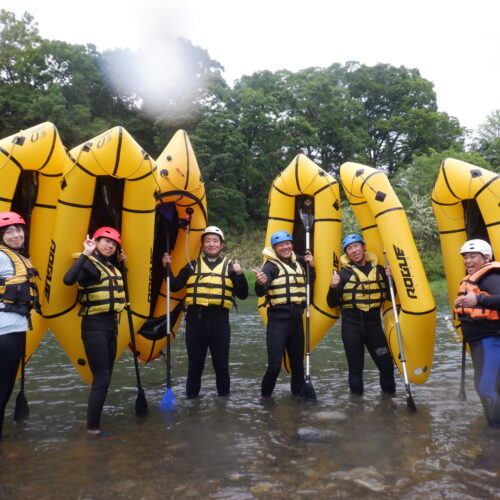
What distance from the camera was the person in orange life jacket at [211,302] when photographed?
4734mm

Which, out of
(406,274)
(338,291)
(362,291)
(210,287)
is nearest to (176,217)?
(210,287)

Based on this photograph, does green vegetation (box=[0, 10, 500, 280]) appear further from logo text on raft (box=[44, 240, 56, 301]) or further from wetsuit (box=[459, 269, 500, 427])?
logo text on raft (box=[44, 240, 56, 301])

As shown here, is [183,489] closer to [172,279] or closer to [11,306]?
[11,306]

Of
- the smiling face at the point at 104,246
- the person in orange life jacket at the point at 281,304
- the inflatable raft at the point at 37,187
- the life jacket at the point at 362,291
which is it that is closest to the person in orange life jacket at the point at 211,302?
the person in orange life jacket at the point at 281,304

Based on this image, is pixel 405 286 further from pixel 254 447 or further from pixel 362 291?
pixel 254 447

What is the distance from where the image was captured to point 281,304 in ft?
15.6

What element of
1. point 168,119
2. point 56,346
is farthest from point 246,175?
point 56,346

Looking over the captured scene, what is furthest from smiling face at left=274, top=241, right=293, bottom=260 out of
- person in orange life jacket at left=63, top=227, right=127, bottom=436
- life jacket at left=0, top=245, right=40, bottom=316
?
life jacket at left=0, top=245, right=40, bottom=316

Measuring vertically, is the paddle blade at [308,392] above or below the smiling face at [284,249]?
below

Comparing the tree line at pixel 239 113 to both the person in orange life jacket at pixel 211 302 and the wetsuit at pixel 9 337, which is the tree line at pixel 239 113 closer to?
the person in orange life jacket at pixel 211 302

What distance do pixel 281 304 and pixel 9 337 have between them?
247 centimetres

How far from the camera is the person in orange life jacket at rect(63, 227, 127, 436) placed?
3.91m

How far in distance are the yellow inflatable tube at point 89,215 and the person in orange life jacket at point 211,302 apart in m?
0.63

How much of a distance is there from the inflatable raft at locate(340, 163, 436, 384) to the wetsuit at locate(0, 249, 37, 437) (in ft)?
11.9
